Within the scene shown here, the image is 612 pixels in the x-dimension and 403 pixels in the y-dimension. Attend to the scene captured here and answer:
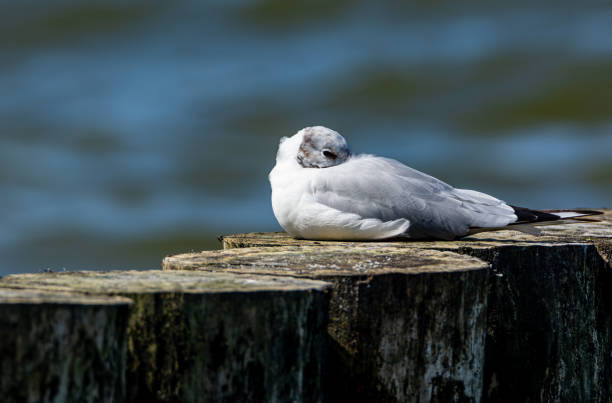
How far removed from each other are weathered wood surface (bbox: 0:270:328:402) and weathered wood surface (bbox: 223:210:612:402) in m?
1.24

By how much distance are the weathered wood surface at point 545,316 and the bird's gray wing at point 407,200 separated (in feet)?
0.40

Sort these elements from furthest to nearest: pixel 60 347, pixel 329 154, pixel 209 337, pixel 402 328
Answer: pixel 329 154
pixel 402 328
pixel 209 337
pixel 60 347

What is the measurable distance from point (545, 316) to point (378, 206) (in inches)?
39.1

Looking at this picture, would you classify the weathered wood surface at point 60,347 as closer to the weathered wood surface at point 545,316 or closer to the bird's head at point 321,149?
the weathered wood surface at point 545,316

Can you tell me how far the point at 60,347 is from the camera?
2104mm

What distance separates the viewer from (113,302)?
7.19ft

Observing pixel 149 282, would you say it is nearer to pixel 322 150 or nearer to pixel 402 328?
pixel 402 328

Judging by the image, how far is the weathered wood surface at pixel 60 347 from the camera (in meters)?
2.06

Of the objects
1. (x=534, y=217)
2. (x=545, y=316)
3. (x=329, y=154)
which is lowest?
(x=545, y=316)

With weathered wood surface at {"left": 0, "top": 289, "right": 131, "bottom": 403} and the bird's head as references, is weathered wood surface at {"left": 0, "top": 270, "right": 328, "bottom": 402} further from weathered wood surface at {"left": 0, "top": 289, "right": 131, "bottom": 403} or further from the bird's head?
the bird's head

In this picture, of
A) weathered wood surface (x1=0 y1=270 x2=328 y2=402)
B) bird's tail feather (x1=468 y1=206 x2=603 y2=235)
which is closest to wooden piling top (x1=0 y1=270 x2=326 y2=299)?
weathered wood surface (x1=0 y1=270 x2=328 y2=402)

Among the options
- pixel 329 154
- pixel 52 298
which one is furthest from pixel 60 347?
pixel 329 154

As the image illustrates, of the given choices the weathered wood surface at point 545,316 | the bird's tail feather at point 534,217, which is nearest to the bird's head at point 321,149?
the weathered wood surface at point 545,316

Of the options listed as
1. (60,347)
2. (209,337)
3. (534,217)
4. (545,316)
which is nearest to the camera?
(60,347)
